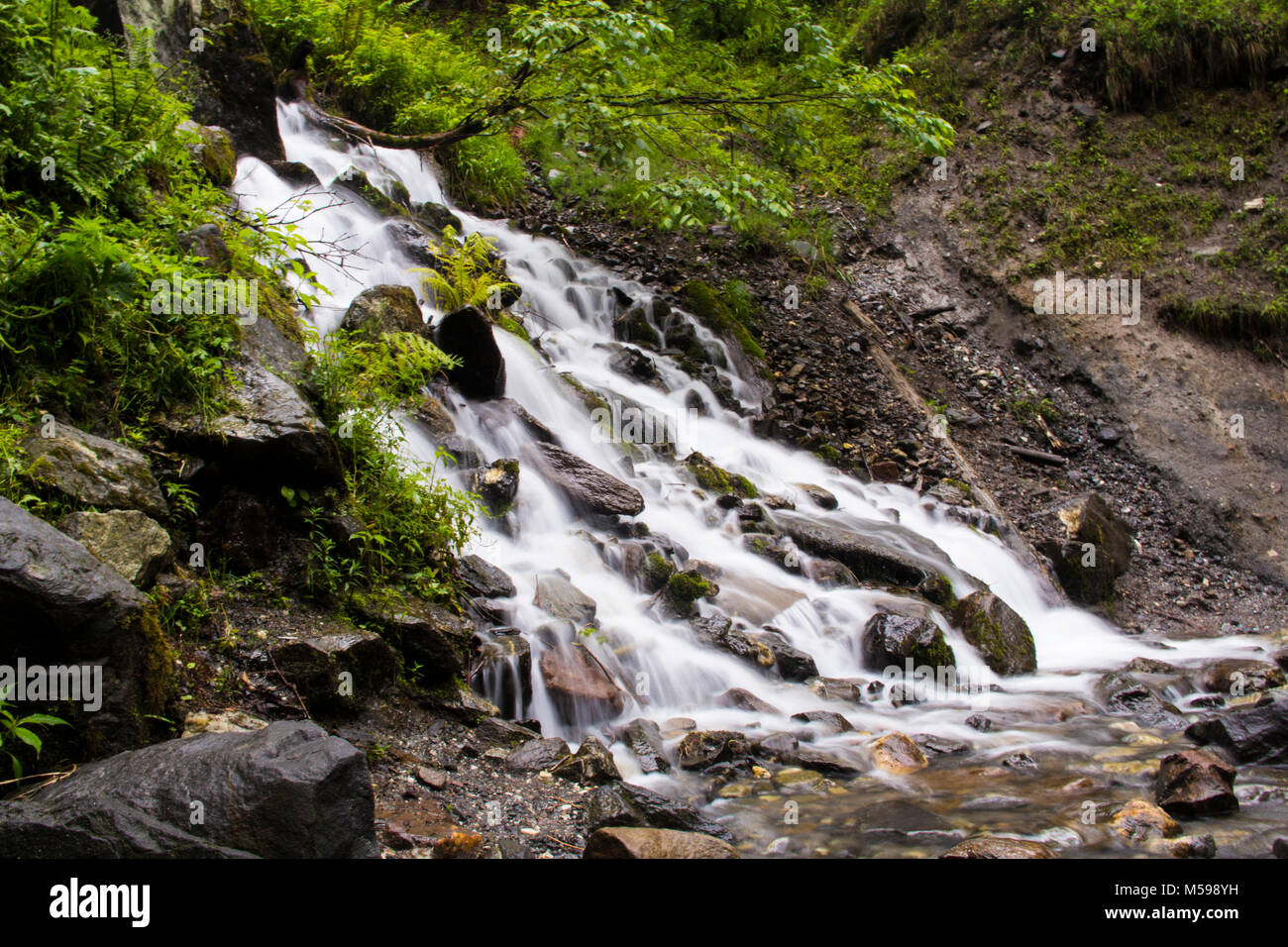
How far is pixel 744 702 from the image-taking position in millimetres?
5777

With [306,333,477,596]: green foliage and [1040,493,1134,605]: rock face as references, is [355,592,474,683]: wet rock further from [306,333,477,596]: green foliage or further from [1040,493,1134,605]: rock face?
[1040,493,1134,605]: rock face

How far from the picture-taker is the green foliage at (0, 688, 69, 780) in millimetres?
2850

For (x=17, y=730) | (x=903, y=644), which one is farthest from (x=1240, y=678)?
(x=17, y=730)

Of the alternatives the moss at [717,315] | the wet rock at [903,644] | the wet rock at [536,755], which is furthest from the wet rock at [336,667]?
the moss at [717,315]

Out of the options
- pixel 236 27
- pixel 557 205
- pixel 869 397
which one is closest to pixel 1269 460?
pixel 869 397

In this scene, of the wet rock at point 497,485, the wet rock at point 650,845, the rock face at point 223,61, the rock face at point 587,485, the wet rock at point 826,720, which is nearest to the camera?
Result: the wet rock at point 650,845

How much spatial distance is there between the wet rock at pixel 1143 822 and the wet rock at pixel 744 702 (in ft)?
7.07

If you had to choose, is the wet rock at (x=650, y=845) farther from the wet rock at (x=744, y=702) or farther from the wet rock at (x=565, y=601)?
the wet rock at (x=565, y=601)

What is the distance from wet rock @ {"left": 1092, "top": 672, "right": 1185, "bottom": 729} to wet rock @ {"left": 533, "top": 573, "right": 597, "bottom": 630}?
4111mm

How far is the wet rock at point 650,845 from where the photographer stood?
330 cm

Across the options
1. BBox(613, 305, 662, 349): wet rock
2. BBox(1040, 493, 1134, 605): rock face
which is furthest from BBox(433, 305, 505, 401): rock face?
BBox(1040, 493, 1134, 605): rock face

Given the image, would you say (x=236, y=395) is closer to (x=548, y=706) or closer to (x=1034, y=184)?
(x=548, y=706)

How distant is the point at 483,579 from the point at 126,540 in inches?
96.4

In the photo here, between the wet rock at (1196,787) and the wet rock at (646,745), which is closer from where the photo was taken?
the wet rock at (1196,787)
